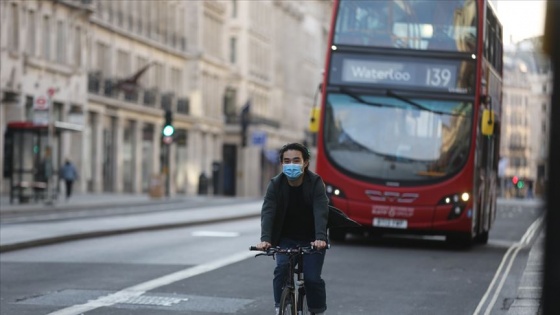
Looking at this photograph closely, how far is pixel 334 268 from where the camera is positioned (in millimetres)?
17703

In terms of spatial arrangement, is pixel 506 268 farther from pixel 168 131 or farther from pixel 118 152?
pixel 118 152

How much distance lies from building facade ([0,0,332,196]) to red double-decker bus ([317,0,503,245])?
28.3 meters

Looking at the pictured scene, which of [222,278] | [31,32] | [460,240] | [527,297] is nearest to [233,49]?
[31,32]

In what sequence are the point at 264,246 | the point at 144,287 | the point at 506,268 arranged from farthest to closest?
the point at 506,268 < the point at 144,287 < the point at 264,246

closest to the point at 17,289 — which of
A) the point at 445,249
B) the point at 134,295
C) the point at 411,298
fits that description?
the point at 134,295

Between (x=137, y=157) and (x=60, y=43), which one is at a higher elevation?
(x=60, y=43)

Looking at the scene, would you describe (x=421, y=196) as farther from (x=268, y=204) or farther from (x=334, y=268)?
(x=268, y=204)

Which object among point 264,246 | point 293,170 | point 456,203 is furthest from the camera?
point 456,203

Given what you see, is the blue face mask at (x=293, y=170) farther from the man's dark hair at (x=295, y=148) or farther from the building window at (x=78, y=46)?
the building window at (x=78, y=46)

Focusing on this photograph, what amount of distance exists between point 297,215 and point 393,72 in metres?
14.7

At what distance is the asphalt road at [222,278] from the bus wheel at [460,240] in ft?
0.73

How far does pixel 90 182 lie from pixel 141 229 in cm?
3836

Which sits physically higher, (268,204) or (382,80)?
(382,80)

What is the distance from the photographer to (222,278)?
15641mm
